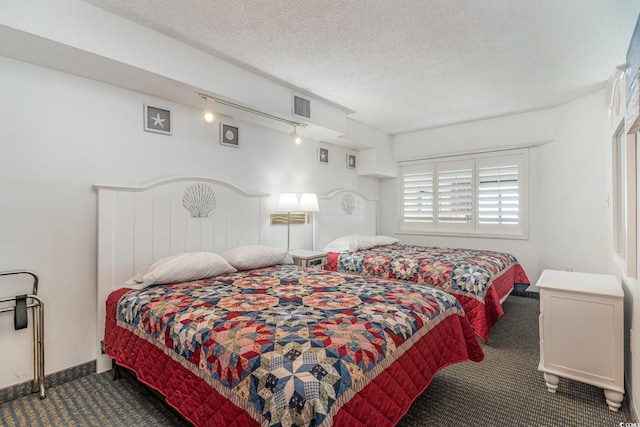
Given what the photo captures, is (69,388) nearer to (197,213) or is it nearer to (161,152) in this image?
(197,213)

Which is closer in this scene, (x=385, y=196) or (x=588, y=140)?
(x=588, y=140)

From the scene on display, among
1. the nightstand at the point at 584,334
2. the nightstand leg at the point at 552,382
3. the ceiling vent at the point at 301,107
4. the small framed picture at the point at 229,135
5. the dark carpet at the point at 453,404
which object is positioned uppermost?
the ceiling vent at the point at 301,107

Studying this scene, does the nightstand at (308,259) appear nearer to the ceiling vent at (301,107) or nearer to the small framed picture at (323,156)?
the small framed picture at (323,156)

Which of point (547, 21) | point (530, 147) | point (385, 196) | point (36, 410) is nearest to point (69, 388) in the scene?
point (36, 410)

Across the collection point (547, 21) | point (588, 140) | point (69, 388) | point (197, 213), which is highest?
point (547, 21)

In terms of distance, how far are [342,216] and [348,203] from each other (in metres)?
0.26

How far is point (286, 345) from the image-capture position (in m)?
1.29

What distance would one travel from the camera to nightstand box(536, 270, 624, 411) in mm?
1902

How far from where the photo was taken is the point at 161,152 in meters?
2.81

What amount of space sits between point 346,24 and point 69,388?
3213 millimetres

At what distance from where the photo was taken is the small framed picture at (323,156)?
4.50 metres

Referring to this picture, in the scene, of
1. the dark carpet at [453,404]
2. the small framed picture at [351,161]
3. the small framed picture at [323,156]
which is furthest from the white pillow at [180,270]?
the small framed picture at [351,161]

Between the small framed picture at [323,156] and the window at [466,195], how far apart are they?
163cm

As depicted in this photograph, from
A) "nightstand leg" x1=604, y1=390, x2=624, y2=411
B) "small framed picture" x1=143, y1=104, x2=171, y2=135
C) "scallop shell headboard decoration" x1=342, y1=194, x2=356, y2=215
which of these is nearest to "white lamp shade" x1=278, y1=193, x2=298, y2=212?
"scallop shell headboard decoration" x1=342, y1=194, x2=356, y2=215
